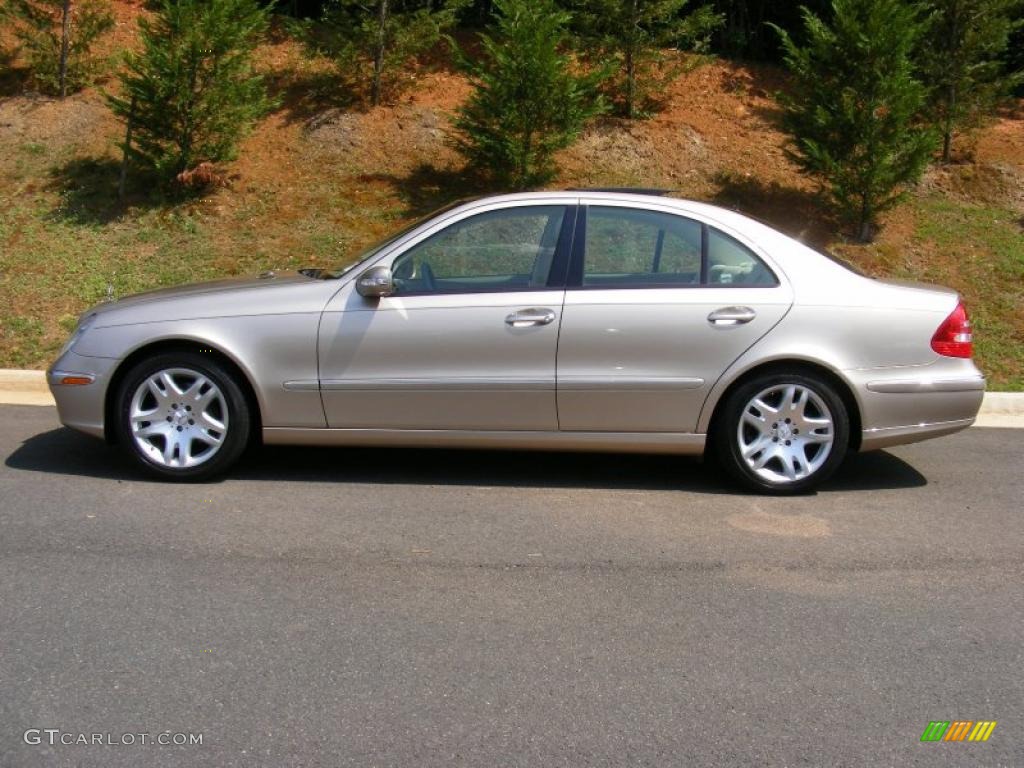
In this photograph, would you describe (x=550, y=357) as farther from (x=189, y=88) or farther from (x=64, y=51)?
(x=64, y=51)

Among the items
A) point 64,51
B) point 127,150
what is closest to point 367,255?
point 127,150

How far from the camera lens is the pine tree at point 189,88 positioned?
38.2 feet

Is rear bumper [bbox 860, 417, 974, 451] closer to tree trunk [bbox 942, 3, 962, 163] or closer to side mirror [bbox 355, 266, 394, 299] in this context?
side mirror [bbox 355, 266, 394, 299]

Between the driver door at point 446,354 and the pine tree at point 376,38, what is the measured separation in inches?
340

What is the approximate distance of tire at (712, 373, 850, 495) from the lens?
5.68 meters

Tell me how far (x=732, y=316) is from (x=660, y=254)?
21.6 inches

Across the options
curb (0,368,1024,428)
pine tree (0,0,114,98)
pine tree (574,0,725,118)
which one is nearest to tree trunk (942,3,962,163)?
pine tree (574,0,725,118)

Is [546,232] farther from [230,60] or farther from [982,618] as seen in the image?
[230,60]

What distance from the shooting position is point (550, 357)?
18.5 feet

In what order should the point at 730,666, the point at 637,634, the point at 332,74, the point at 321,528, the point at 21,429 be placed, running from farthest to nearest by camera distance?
the point at 332,74
the point at 21,429
the point at 321,528
the point at 637,634
the point at 730,666

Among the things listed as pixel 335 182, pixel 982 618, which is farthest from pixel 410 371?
pixel 335 182

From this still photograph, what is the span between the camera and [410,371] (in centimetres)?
565

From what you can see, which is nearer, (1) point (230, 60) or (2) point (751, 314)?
(2) point (751, 314)

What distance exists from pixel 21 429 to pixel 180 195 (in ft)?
18.4
